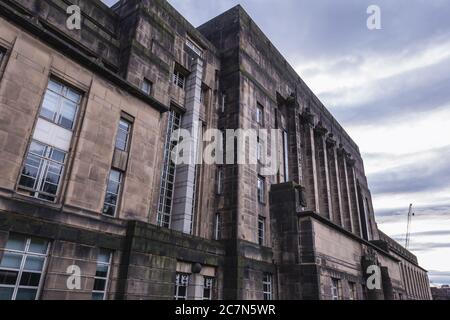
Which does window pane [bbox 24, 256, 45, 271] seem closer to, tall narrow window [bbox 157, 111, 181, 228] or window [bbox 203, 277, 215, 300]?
tall narrow window [bbox 157, 111, 181, 228]

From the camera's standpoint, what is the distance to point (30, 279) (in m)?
13.2

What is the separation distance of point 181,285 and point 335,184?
34.6 metres

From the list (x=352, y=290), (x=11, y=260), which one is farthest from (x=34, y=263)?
(x=352, y=290)

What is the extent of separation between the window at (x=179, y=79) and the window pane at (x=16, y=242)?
1771cm

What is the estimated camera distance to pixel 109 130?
58.4 ft

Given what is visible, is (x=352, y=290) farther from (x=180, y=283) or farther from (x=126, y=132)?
(x=126, y=132)

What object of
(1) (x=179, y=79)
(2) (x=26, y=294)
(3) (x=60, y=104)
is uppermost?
(1) (x=179, y=79)

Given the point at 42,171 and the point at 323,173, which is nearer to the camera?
the point at 42,171

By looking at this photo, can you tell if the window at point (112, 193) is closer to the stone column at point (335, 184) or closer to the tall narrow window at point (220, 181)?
the tall narrow window at point (220, 181)

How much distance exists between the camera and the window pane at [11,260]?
12586 mm

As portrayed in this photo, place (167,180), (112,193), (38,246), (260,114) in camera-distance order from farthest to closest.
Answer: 1. (260,114)
2. (167,180)
3. (112,193)
4. (38,246)

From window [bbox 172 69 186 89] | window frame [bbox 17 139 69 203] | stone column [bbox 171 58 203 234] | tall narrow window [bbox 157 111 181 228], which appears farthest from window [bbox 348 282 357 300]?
window frame [bbox 17 139 69 203]

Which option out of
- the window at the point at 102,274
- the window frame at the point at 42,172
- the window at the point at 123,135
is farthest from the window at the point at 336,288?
the window frame at the point at 42,172

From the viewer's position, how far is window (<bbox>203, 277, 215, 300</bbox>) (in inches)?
835
